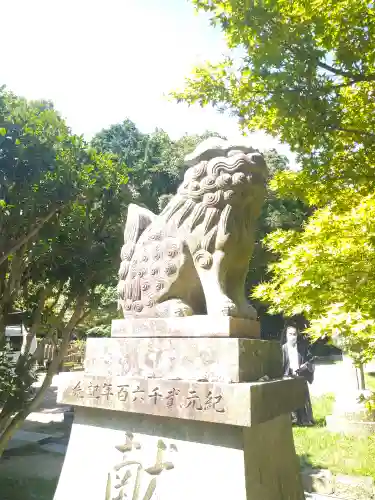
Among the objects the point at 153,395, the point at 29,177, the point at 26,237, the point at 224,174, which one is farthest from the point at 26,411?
the point at 224,174

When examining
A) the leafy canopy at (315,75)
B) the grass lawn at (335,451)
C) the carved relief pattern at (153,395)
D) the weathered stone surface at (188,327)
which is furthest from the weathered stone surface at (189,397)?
the grass lawn at (335,451)

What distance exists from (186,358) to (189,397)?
263 millimetres

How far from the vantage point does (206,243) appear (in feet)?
9.65

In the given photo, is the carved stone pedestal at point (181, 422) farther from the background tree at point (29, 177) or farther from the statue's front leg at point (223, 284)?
the background tree at point (29, 177)

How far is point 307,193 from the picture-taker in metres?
5.59

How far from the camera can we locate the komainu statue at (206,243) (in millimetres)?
2910

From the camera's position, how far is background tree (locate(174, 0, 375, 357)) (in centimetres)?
382

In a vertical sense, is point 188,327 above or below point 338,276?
below

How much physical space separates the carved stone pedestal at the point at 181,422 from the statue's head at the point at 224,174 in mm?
1052

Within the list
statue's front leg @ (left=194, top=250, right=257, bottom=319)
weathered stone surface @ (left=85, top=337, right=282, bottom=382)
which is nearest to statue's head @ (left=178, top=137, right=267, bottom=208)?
statue's front leg @ (left=194, top=250, right=257, bottom=319)

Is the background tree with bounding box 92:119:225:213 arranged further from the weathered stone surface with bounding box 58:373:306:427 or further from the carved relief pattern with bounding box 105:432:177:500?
the carved relief pattern with bounding box 105:432:177:500

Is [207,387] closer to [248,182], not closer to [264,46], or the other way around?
[248,182]

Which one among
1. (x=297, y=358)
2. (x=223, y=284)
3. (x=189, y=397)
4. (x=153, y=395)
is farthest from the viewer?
(x=297, y=358)

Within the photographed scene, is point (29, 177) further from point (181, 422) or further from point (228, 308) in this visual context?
point (181, 422)
